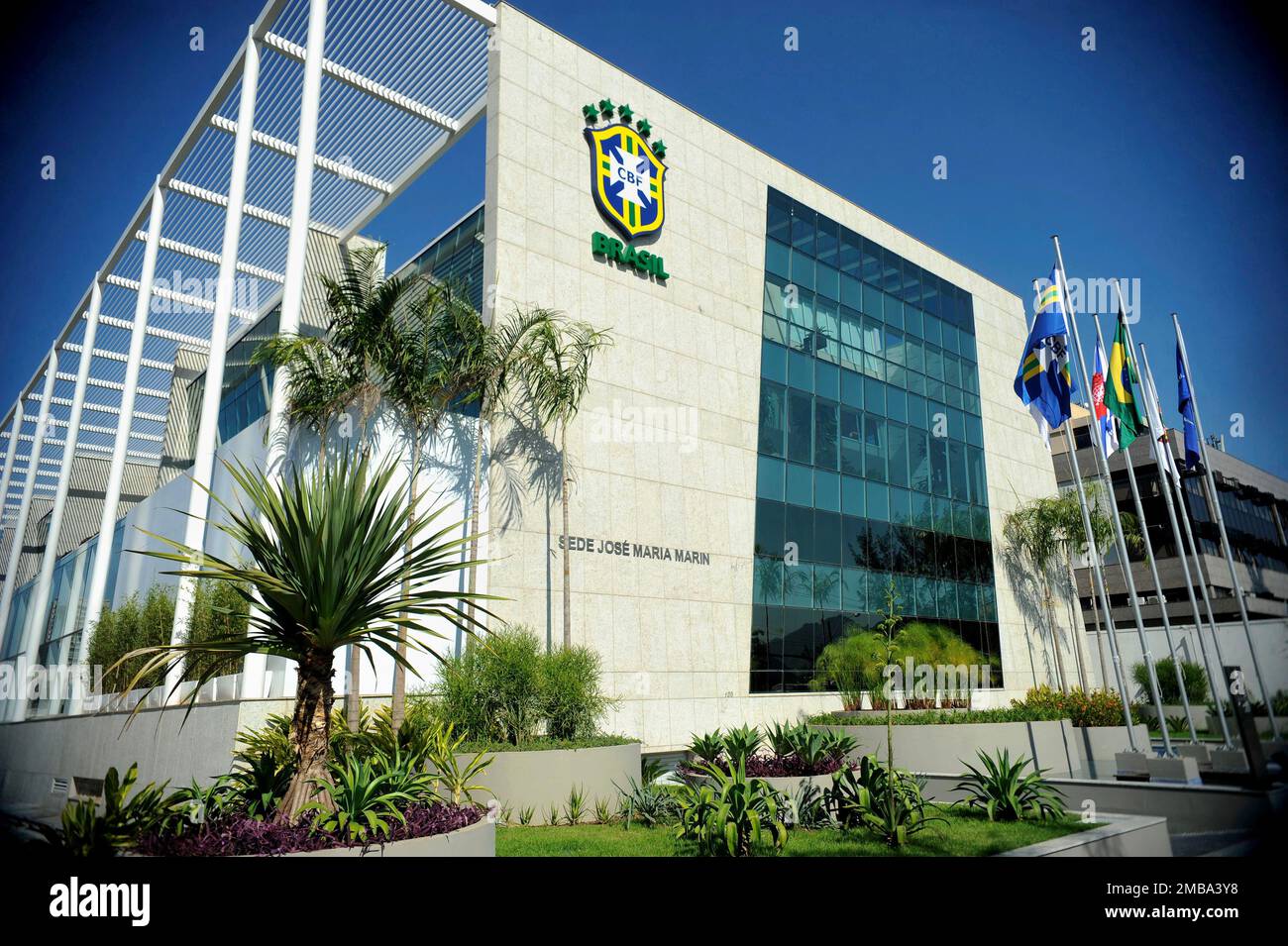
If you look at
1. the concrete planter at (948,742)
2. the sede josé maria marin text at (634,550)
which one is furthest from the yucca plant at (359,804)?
the concrete planter at (948,742)

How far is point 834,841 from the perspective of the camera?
33.7ft

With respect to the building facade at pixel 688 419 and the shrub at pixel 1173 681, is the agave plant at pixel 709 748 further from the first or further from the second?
the shrub at pixel 1173 681

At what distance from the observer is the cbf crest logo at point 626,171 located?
21578 millimetres

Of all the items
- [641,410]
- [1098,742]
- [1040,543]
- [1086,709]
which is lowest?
[1098,742]

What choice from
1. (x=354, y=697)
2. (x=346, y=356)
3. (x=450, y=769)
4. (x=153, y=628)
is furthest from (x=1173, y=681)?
(x=153, y=628)

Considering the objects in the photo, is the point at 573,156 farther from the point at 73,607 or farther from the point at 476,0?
the point at 73,607

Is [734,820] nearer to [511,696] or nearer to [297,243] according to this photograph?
[511,696]

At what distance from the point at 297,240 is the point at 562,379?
6.23m

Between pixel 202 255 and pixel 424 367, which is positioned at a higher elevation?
pixel 202 255

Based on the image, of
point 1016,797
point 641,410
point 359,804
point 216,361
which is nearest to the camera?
point 359,804

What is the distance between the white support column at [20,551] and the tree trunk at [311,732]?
2078 cm

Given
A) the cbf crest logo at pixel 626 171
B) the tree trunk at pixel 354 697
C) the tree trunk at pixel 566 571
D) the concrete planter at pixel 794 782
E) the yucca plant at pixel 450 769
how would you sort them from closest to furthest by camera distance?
the yucca plant at pixel 450 769, the tree trunk at pixel 354 697, the concrete planter at pixel 794 782, the tree trunk at pixel 566 571, the cbf crest logo at pixel 626 171

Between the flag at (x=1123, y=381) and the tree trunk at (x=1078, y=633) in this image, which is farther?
the tree trunk at (x=1078, y=633)
